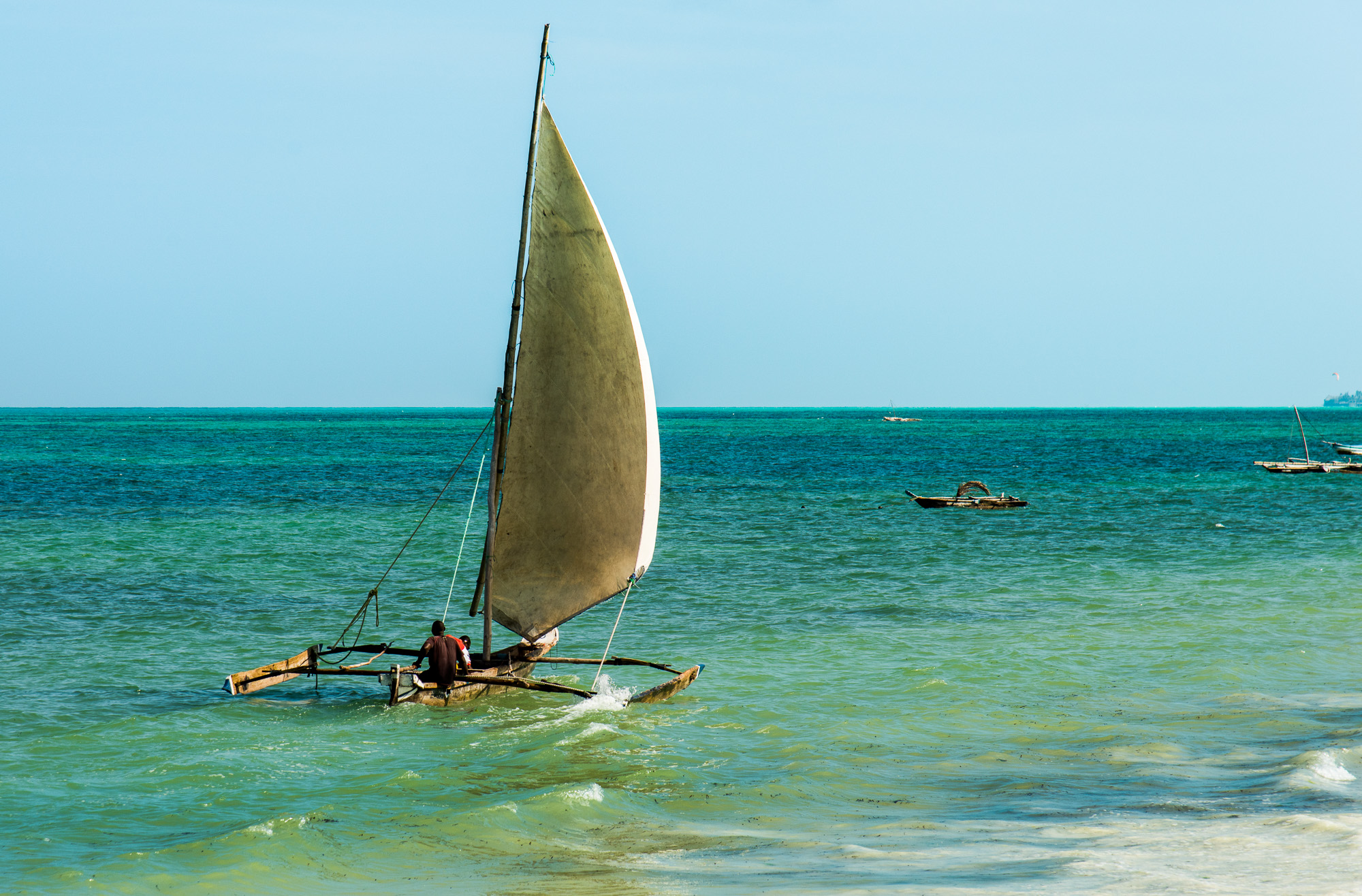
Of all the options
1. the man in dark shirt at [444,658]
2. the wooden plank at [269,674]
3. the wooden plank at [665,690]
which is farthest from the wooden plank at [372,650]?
the wooden plank at [665,690]

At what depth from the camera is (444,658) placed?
17.3 metres

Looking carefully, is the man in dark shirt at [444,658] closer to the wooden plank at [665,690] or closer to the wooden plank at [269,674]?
the wooden plank at [269,674]

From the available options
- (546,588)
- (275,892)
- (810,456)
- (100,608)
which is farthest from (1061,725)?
(810,456)

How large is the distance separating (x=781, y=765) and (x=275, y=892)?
6.72 metres

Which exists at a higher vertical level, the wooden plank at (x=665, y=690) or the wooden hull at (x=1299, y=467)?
the wooden hull at (x=1299, y=467)

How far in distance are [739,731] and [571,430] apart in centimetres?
517

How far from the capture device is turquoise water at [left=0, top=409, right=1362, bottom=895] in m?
11.4

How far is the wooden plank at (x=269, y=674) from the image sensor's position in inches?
689

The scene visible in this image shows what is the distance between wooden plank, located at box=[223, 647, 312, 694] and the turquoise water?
21.3 inches

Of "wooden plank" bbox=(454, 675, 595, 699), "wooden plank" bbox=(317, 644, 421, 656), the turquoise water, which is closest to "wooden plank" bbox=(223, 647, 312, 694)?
"wooden plank" bbox=(317, 644, 421, 656)

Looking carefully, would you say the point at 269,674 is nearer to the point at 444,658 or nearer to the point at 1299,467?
the point at 444,658

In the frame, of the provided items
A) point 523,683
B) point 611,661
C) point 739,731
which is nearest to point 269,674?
point 523,683

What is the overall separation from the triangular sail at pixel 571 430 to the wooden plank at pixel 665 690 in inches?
66.3

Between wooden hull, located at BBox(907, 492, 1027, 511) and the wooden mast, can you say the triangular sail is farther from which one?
wooden hull, located at BBox(907, 492, 1027, 511)
